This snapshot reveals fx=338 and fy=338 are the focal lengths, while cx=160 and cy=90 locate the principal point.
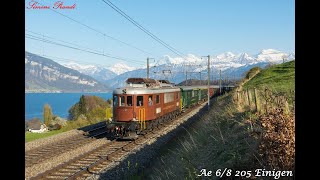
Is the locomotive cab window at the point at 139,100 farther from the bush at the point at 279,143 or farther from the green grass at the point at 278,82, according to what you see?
the bush at the point at 279,143

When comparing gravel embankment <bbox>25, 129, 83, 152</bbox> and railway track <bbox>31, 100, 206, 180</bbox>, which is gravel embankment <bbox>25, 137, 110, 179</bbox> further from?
gravel embankment <bbox>25, 129, 83, 152</bbox>

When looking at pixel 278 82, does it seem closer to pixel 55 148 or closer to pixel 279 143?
pixel 55 148

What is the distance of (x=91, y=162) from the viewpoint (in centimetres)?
1515

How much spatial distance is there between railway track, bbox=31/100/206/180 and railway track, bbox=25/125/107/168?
1766mm

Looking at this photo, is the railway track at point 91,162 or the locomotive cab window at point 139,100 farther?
the locomotive cab window at point 139,100

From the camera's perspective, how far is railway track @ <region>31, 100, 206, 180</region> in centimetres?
1293

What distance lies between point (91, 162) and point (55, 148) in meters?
4.72

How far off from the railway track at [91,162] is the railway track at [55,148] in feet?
5.80

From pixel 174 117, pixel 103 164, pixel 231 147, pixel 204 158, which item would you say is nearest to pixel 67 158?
pixel 103 164

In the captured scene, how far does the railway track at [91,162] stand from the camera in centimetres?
1293

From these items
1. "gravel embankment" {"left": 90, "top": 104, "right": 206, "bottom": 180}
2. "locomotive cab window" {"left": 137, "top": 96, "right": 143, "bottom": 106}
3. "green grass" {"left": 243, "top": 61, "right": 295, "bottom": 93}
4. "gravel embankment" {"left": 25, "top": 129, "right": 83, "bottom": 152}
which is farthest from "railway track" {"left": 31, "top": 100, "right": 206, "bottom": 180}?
"green grass" {"left": 243, "top": 61, "right": 295, "bottom": 93}

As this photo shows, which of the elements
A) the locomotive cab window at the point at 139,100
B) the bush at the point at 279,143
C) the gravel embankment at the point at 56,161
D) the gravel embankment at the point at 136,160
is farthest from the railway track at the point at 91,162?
the bush at the point at 279,143

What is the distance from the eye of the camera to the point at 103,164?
1477cm
